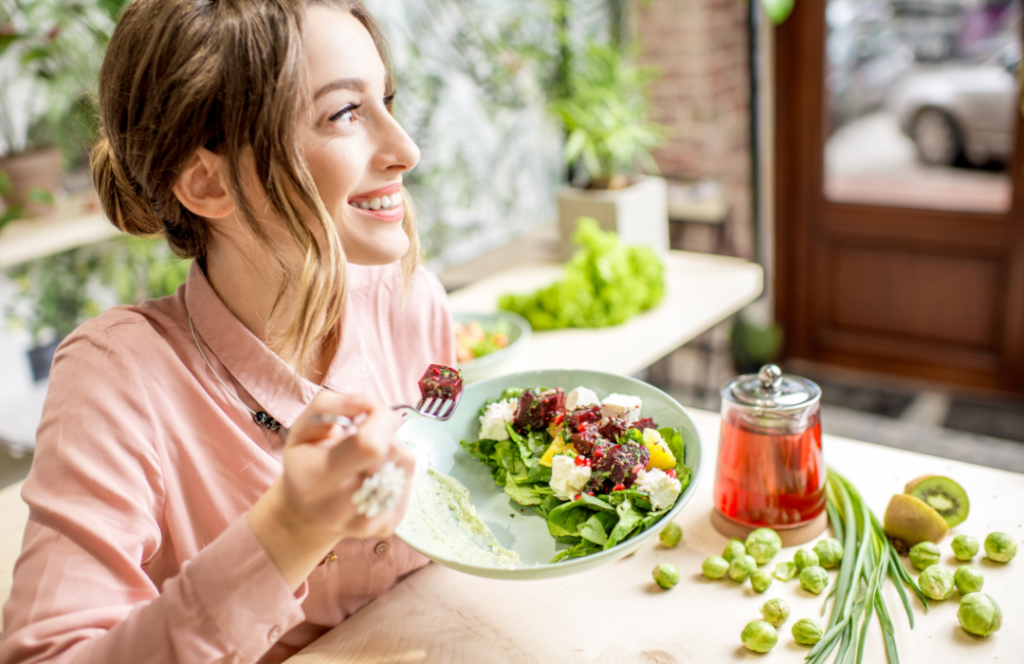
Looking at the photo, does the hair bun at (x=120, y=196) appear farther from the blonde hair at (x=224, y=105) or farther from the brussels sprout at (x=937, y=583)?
the brussels sprout at (x=937, y=583)

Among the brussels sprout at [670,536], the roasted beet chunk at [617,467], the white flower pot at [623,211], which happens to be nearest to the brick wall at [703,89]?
the white flower pot at [623,211]

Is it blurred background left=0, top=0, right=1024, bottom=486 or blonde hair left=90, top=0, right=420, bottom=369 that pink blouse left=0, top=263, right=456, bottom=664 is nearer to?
blonde hair left=90, top=0, right=420, bottom=369

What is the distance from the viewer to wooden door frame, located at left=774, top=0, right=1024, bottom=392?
3.36 meters

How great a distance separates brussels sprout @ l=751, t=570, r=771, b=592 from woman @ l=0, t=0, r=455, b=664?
478 mm

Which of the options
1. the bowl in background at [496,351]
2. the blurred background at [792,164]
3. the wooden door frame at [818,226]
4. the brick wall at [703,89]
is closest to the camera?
the bowl in background at [496,351]

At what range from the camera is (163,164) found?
0.93m

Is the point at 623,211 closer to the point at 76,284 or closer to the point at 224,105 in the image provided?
the point at 76,284

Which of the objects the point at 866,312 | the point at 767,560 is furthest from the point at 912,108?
the point at 767,560

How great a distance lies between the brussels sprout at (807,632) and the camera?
93cm

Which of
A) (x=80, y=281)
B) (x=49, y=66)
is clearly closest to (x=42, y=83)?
(x=49, y=66)

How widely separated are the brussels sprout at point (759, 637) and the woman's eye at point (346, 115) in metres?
0.79

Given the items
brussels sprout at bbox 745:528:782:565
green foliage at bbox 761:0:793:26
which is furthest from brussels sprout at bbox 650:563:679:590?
green foliage at bbox 761:0:793:26

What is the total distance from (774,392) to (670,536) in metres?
0.25

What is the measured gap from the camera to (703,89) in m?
3.51
